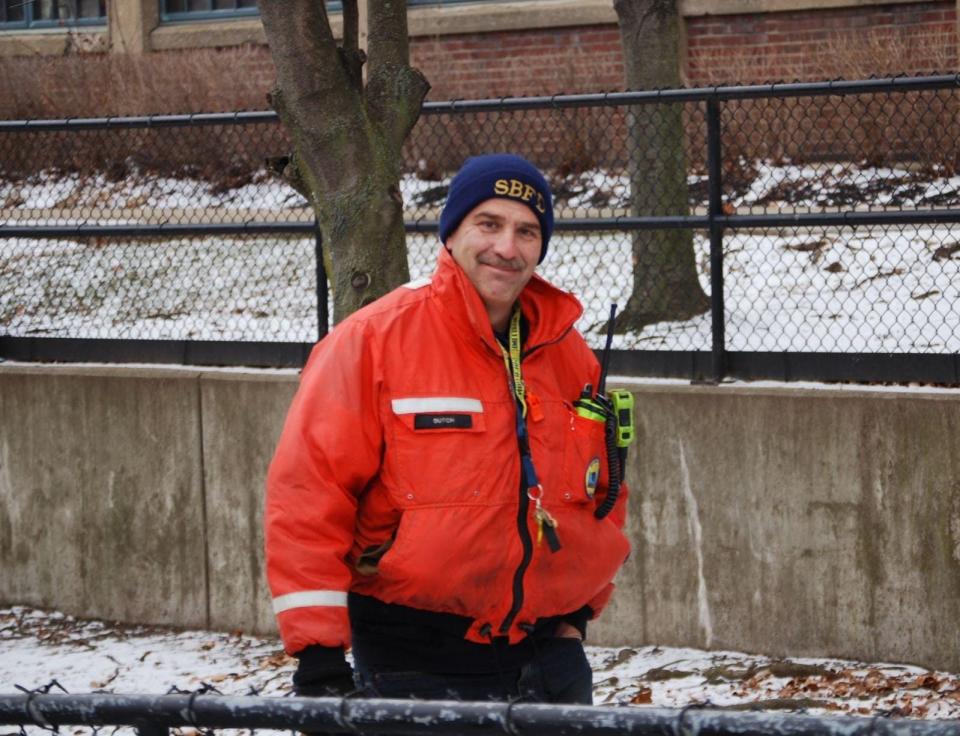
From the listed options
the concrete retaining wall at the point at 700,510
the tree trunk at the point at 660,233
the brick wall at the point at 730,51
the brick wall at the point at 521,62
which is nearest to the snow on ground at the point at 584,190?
the tree trunk at the point at 660,233

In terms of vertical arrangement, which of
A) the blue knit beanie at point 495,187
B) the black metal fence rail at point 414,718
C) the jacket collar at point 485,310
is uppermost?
the blue knit beanie at point 495,187

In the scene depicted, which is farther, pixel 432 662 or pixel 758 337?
pixel 758 337

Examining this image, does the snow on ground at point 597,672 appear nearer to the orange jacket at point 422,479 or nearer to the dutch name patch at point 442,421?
the orange jacket at point 422,479

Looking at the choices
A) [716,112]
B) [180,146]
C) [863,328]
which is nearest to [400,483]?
[716,112]

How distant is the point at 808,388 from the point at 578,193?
4108 mm

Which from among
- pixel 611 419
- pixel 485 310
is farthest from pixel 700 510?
pixel 485 310

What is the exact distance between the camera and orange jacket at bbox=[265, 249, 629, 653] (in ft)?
10.6

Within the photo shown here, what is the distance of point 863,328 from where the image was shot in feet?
25.0

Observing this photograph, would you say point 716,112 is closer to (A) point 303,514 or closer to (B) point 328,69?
(B) point 328,69

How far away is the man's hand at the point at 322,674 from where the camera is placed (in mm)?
3139

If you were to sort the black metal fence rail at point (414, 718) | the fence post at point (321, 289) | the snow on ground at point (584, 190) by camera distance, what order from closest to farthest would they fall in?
the black metal fence rail at point (414, 718) < the fence post at point (321, 289) < the snow on ground at point (584, 190)

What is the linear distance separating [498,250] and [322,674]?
0.96 meters

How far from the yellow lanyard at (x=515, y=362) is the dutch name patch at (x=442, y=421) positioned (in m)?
0.13

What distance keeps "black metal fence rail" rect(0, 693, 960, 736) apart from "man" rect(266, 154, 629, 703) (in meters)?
0.52
